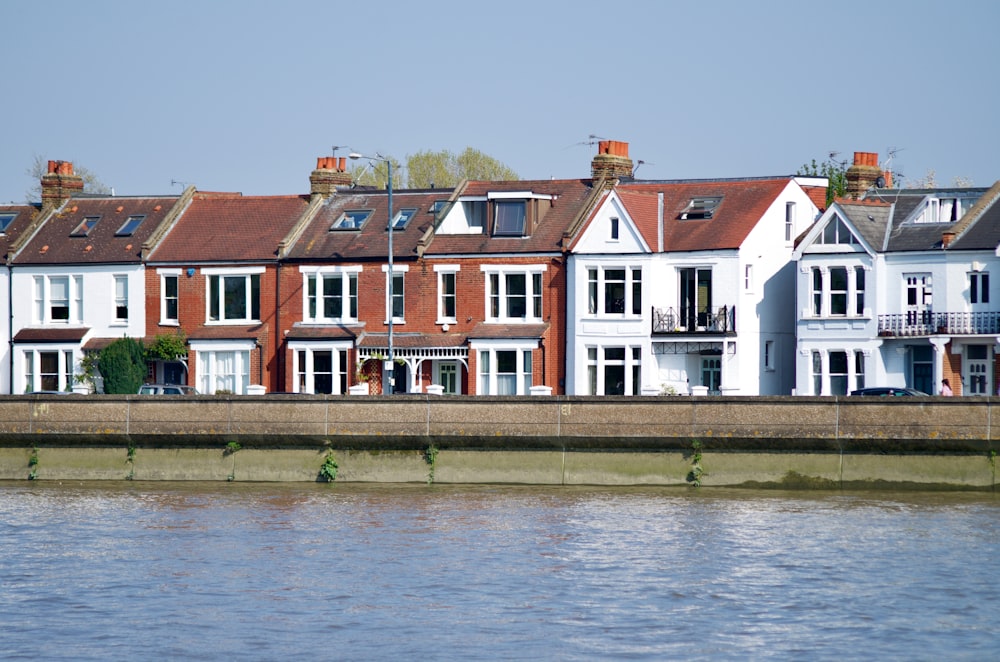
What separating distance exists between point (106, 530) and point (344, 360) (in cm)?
2290

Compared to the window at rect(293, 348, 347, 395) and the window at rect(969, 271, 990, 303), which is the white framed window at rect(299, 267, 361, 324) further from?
the window at rect(969, 271, 990, 303)

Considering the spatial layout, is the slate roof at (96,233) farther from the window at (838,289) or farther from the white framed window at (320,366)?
the window at (838,289)

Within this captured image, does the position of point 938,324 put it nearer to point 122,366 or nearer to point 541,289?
point 541,289

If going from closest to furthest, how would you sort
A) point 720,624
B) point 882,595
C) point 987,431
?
point 720,624
point 882,595
point 987,431

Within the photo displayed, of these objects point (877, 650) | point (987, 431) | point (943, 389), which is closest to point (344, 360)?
point (943, 389)

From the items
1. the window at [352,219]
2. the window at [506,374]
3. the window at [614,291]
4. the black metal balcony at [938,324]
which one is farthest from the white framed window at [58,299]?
the black metal balcony at [938,324]

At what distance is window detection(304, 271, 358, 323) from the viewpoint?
5866 cm

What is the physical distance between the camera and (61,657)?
2358cm

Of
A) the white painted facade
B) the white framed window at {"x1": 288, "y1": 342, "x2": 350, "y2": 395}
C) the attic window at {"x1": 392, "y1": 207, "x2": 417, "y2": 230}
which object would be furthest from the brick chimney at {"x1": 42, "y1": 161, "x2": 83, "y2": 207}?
the attic window at {"x1": 392, "y1": 207, "x2": 417, "y2": 230}

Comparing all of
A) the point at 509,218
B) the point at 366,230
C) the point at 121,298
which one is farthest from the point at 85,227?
the point at 509,218

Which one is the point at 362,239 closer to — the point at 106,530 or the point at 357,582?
the point at 106,530

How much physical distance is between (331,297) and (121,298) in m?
8.86

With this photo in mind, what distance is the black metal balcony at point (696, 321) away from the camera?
5469 centimetres

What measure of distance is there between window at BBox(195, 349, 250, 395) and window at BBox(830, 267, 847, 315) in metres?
21.8
